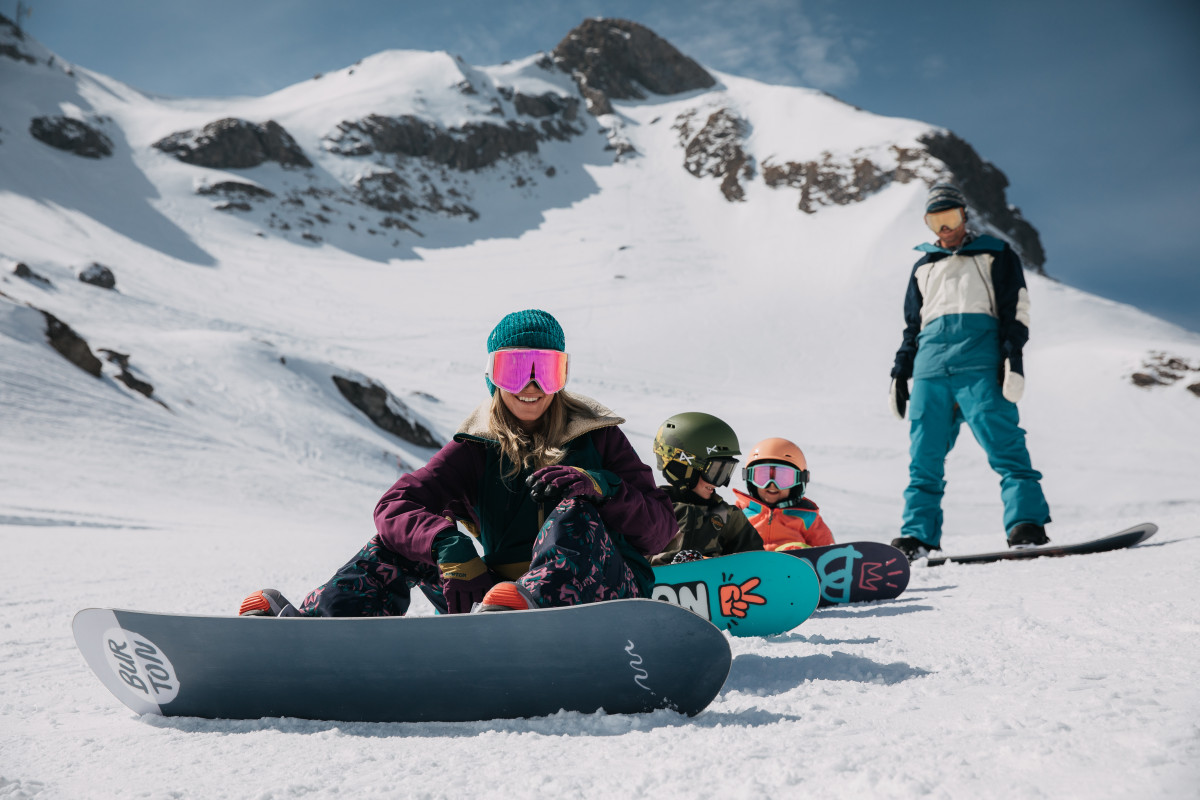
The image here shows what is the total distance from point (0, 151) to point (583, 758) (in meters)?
58.5

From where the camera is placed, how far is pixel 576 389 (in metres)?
24.1

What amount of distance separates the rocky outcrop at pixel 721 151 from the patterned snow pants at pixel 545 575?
59831mm

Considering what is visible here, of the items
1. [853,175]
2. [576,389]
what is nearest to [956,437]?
[576,389]

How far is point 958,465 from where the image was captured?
18391mm

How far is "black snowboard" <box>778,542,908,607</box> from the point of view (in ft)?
11.3

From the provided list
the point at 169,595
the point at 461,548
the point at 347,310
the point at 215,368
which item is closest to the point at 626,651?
the point at 461,548

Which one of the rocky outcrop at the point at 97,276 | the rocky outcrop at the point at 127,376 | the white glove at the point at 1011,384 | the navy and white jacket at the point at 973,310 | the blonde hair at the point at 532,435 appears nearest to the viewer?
the blonde hair at the point at 532,435

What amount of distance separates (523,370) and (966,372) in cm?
330

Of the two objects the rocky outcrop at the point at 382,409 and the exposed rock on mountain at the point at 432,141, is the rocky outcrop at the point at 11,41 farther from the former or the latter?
the rocky outcrop at the point at 382,409

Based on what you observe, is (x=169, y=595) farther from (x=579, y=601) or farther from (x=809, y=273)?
(x=809, y=273)

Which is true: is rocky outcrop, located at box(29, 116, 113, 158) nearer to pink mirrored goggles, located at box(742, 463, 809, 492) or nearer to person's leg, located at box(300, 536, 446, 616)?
pink mirrored goggles, located at box(742, 463, 809, 492)

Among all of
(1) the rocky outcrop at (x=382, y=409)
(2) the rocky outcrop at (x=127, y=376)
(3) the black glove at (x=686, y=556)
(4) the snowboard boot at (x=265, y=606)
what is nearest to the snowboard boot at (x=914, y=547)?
(3) the black glove at (x=686, y=556)

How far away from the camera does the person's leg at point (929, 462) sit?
445cm

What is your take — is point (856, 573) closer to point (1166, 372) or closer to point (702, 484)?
point (702, 484)
